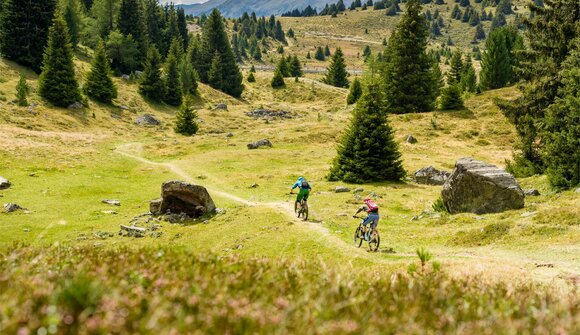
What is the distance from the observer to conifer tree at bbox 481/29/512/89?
87.4 meters

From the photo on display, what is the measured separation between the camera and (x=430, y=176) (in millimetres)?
41625

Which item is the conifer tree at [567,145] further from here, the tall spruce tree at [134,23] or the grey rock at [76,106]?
the tall spruce tree at [134,23]

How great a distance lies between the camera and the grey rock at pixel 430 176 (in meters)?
41.3

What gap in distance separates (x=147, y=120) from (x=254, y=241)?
54712mm

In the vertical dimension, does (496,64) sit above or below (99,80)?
above

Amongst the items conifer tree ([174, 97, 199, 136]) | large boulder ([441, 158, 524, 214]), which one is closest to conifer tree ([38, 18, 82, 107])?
conifer tree ([174, 97, 199, 136])

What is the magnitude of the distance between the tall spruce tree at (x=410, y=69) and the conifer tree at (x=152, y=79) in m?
43.4

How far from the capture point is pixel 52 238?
22.9 metres

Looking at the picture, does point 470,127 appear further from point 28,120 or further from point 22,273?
point 22,273

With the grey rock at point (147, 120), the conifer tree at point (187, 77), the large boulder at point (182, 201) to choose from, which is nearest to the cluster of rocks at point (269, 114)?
the conifer tree at point (187, 77)

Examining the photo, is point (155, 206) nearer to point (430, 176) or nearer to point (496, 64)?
point (430, 176)

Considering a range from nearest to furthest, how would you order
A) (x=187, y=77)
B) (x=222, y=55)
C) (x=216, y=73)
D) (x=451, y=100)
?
1. (x=451, y=100)
2. (x=187, y=77)
3. (x=216, y=73)
4. (x=222, y=55)

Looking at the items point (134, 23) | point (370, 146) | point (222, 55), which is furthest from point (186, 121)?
point (222, 55)

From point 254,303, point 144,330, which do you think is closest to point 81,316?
point 144,330
